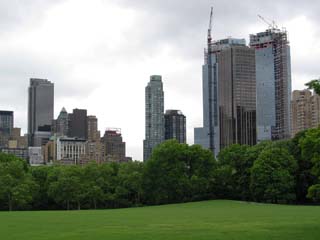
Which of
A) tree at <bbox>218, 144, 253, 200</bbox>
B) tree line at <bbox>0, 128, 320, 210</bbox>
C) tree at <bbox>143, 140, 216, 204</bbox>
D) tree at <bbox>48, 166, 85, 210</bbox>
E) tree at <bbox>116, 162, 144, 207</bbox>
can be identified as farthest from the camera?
tree at <bbox>116, 162, 144, 207</bbox>

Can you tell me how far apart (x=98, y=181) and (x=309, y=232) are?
5978 cm

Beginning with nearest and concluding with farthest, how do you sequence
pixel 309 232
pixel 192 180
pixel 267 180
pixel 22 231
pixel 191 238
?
pixel 191 238 → pixel 309 232 → pixel 22 231 → pixel 267 180 → pixel 192 180

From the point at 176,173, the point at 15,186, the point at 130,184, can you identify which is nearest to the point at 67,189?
the point at 15,186

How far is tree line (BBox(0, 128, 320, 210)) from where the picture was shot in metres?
76.9

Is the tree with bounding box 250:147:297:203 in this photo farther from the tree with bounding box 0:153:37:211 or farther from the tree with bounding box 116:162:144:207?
the tree with bounding box 0:153:37:211

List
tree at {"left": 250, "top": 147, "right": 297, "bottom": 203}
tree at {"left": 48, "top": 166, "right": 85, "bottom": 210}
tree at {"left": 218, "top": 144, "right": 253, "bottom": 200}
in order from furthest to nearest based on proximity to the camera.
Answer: tree at {"left": 218, "top": 144, "right": 253, "bottom": 200}, tree at {"left": 48, "top": 166, "right": 85, "bottom": 210}, tree at {"left": 250, "top": 147, "right": 297, "bottom": 203}

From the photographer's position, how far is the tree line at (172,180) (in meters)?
76.9

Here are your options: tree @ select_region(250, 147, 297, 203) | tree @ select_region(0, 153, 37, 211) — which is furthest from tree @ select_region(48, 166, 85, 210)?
tree @ select_region(250, 147, 297, 203)

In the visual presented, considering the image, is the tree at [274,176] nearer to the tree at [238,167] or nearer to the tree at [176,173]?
the tree at [238,167]

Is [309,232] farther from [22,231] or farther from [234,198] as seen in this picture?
[234,198]

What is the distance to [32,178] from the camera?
84.0 metres

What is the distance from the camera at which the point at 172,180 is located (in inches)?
3270

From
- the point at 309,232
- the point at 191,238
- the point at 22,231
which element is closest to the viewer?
the point at 191,238

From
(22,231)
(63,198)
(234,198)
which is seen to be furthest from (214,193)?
(22,231)
